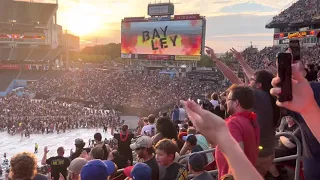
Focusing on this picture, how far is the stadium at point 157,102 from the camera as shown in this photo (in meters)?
3.08

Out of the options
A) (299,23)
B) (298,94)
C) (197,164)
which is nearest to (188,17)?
(299,23)

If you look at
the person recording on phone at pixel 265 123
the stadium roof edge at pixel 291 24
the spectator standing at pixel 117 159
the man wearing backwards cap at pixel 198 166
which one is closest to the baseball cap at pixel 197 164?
the man wearing backwards cap at pixel 198 166

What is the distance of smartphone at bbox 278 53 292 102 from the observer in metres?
1.61

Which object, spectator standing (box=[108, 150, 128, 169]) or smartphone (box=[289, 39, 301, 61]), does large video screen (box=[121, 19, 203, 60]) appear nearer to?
spectator standing (box=[108, 150, 128, 169])

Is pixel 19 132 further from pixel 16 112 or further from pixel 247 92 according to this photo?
pixel 247 92

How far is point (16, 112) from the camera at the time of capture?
3316cm

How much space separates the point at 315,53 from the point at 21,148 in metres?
31.0

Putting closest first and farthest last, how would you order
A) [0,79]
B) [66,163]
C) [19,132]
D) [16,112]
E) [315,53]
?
[66,163]
[19,132]
[16,112]
[315,53]
[0,79]

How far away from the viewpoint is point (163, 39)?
46062 millimetres

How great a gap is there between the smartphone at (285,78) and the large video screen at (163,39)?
137ft

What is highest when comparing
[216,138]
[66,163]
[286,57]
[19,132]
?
[286,57]

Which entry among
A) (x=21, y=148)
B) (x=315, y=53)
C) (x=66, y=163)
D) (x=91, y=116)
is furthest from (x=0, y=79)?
(x=66, y=163)

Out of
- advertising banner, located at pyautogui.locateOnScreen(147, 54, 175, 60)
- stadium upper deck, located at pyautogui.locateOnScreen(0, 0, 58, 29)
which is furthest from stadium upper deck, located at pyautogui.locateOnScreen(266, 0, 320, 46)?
stadium upper deck, located at pyautogui.locateOnScreen(0, 0, 58, 29)

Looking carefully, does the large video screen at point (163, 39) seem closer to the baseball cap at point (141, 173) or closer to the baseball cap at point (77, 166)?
the baseball cap at point (77, 166)
